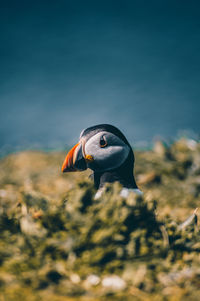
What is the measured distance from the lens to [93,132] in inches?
115

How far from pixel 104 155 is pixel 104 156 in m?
0.01

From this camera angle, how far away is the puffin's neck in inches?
114

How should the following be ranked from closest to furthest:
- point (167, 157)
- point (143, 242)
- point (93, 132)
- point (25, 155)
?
point (143, 242)
point (93, 132)
point (167, 157)
point (25, 155)

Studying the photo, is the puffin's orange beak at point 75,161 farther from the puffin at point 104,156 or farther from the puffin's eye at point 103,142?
the puffin's eye at point 103,142

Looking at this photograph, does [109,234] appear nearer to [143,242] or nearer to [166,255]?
[143,242]

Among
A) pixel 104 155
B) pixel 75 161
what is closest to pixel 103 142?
pixel 104 155

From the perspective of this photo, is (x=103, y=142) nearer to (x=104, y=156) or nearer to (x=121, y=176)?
(x=104, y=156)

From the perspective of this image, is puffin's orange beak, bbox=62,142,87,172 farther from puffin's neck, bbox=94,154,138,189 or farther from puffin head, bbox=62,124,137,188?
puffin's neck, bbox=94,154,138,189

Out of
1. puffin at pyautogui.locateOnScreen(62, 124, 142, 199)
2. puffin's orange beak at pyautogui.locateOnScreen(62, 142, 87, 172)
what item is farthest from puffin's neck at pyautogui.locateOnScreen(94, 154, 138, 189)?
puffin's orange beak at pyautogui.locateOnScreen(62, 142, 87, 172)

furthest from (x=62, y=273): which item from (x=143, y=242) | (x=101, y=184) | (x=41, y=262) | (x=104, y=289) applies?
(x=101, y=184)

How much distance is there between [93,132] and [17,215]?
110 cm

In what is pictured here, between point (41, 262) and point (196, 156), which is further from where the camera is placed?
point (196, 156)

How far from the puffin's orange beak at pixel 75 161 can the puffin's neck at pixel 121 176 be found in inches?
9.5

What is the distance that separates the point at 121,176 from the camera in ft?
9.61
